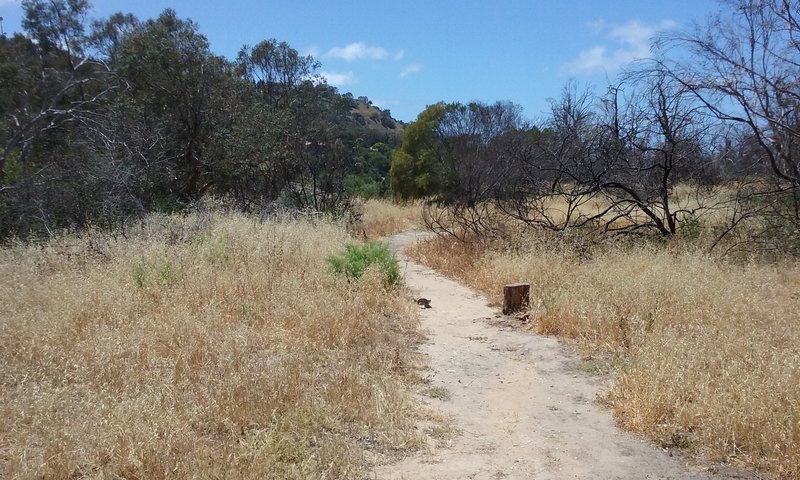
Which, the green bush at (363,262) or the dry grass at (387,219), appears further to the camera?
the dry grass at (387,219)

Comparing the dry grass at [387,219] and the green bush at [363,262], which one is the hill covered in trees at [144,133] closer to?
the dry grass at [387,219]

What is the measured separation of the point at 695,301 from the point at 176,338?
5505 millimetres

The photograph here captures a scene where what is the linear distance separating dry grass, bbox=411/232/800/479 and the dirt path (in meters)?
0.27

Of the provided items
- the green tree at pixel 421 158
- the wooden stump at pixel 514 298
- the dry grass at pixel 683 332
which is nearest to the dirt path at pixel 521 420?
the dry grass at pixel 683 332

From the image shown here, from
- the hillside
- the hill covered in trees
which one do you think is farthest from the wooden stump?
the hillside

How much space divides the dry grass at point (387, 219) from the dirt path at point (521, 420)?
9975mm

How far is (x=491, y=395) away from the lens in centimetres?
476

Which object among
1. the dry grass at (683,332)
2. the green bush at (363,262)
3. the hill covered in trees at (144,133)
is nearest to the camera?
the dry grass at (683,332)

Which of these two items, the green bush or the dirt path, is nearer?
the dirt path

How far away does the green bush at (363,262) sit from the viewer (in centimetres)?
797

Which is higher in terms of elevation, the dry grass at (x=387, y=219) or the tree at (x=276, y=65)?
the tree at (x=276, y=65)

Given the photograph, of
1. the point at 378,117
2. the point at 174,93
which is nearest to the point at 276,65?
the point at 174,93

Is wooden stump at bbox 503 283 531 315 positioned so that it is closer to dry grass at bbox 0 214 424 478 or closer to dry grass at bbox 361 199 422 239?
dry grass at bbox 0 214 424 478

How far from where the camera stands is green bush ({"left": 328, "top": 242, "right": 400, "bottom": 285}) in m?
7.97
